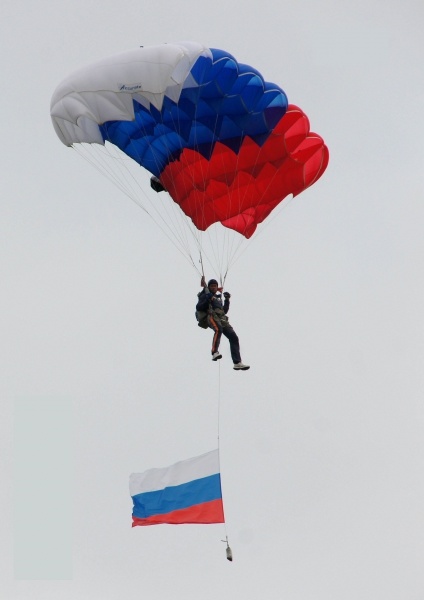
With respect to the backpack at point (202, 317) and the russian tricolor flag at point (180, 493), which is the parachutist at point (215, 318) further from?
the russian tricolor flag at point (180, 493)

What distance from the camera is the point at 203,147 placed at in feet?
101

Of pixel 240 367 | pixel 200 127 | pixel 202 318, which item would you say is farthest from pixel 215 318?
pixel 200 127

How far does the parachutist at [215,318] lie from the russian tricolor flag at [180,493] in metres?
1.93

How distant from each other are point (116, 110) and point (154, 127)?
0.75 meters

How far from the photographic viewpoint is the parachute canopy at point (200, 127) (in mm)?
29047

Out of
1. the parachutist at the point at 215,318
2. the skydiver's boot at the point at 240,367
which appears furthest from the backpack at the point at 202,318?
the skydiver's boot at the point at 240,367

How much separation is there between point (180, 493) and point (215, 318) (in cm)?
316

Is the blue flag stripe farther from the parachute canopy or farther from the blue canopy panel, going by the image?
the blue canopy panel

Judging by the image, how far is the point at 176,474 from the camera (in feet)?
99.5

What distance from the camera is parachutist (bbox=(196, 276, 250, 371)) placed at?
29.2 meters

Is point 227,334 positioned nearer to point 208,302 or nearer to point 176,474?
point 208,302

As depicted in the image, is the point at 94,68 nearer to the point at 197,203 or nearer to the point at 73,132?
the point at 73,132

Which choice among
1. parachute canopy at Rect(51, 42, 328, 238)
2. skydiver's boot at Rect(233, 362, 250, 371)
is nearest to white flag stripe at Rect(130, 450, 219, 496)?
skydiver's boot at Rect(233, 362, 250, 371)

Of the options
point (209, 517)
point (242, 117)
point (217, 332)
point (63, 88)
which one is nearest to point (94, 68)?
point (63, 88)
